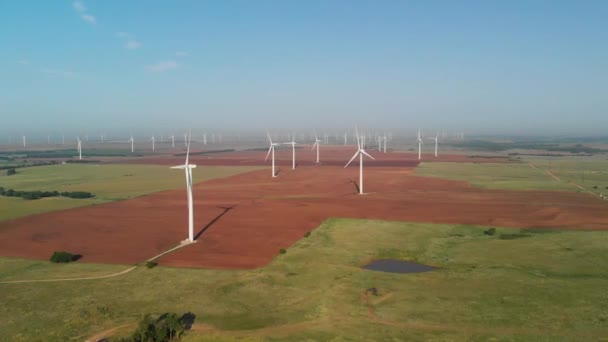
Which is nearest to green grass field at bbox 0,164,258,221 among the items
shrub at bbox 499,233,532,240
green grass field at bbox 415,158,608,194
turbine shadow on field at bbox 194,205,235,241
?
turbine shadow on field at bbox 194,205,235,241

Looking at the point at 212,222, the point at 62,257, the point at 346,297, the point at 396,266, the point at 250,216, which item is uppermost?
the point at 250,216

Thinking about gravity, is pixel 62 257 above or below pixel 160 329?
below

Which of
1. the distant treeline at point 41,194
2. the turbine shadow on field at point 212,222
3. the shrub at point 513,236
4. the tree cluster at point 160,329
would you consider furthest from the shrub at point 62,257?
the distant treeline at point 41,194

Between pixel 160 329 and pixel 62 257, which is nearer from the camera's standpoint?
pixel 160 329

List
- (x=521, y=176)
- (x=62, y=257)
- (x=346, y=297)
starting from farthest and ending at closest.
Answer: (x=521, y=176) < (x=62, y=257) < (x=346, y=297)

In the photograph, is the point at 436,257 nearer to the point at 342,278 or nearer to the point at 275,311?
the point at 342,278

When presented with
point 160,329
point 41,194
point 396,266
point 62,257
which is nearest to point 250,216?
point 62,257

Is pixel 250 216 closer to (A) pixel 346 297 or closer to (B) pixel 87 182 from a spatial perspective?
(A) pixel 346 297

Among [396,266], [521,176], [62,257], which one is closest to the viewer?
[396,266]
